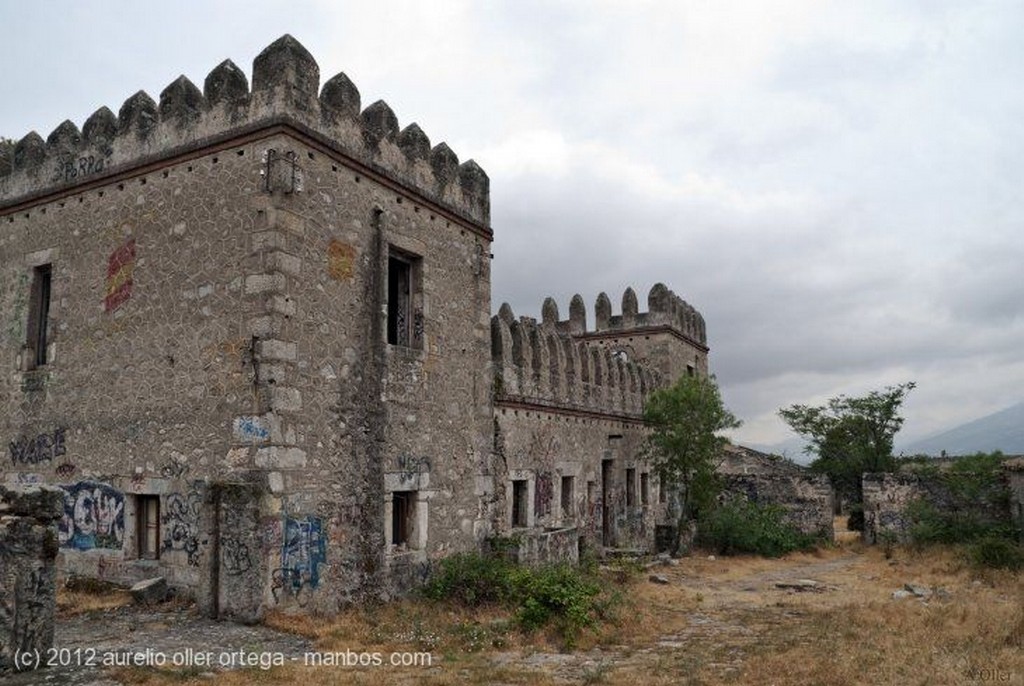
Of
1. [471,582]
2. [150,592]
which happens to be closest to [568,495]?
[471,582]

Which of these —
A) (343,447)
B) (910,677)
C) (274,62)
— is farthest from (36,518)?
(910,677)

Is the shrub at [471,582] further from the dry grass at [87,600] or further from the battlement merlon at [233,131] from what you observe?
the battlement merlon at [233,131]

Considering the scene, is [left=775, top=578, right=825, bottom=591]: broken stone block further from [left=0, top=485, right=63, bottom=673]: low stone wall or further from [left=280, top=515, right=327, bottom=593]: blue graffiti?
[left=0, top=485, right=63, bottom=673]: low stone wall

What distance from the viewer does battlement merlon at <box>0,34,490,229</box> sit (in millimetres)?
9586

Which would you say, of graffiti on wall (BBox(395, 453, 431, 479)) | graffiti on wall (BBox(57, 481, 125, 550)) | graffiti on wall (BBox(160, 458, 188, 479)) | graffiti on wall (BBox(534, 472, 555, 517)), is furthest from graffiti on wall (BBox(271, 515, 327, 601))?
graffiti on wall (BBox(534, 472, 555, 517))

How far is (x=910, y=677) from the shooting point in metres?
7.41

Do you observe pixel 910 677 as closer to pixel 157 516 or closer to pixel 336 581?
pixel 336 581

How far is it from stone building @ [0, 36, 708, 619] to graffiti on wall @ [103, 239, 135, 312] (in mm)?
29

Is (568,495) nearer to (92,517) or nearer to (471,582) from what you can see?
(471,582)

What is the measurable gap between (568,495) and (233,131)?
1073cm

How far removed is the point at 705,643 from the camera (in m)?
9.62

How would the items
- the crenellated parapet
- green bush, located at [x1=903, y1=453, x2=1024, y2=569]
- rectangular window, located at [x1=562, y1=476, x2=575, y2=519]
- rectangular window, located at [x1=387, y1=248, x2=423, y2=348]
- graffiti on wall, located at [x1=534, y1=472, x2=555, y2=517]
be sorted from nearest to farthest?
rectangular window, located at [x1=387, y1=248, x2=423, y2=348]
the crenellated parapet
graffiti on wall, located at [x1=534, y1=472, x2=555, y2=517]
rectangular window, located at [x1=562, y1=476, x2=575, y2=519]
green bush, located at [x1=903, y1=453, x2=1024, y2=569]

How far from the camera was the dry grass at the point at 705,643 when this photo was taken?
24.1 ft

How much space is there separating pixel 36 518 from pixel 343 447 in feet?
11.7
